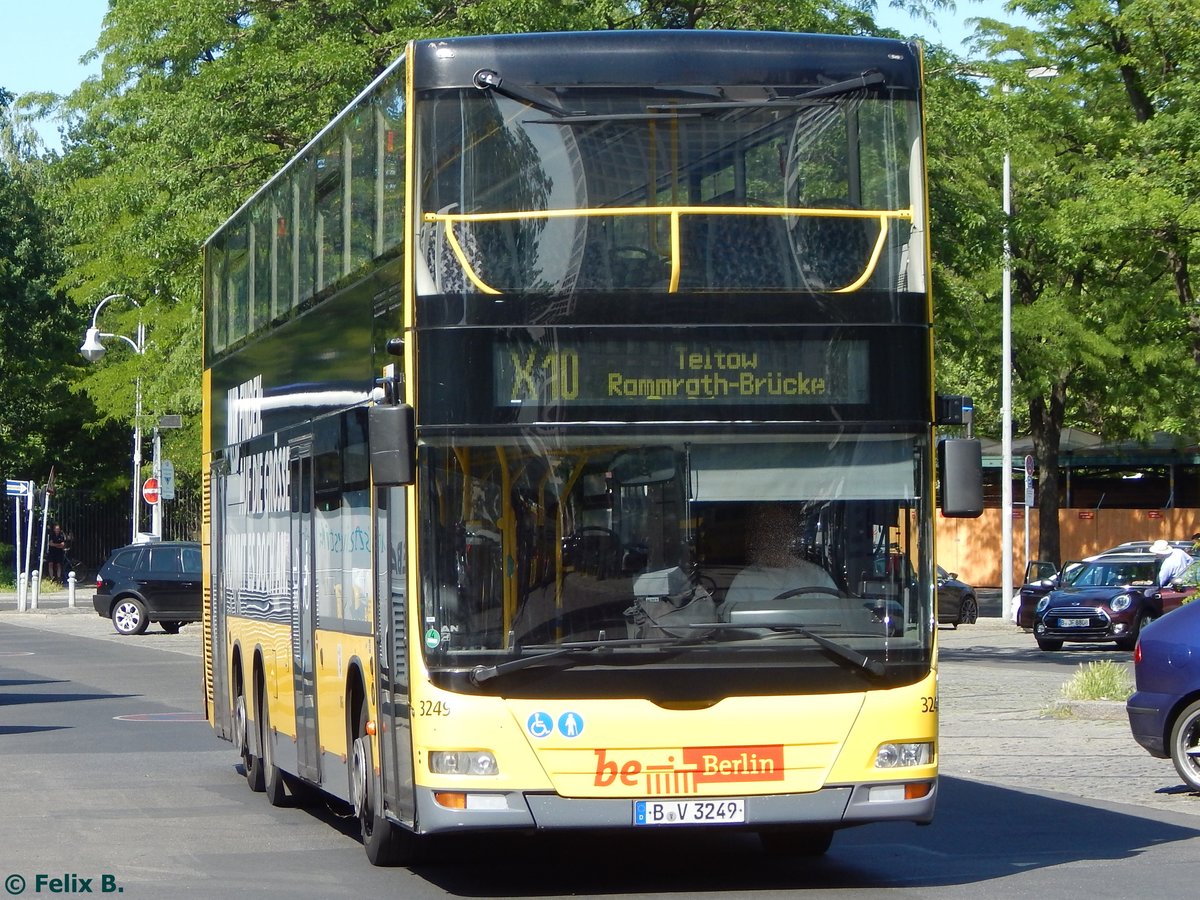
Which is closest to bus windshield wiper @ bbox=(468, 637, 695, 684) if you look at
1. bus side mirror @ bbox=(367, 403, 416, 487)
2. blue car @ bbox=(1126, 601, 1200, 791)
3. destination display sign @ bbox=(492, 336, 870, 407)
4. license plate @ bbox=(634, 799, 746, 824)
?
license plate @ bbox=(634, 799, 746, 824)

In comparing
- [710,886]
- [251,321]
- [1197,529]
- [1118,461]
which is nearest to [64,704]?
[251,321]

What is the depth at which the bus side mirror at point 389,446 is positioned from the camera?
9148mm

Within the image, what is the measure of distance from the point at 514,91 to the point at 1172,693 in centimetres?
627

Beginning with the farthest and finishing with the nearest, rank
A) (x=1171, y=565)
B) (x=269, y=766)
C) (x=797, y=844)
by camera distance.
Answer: (x=1171, y=565) → (x=269, y=766) → (x=797, y=844)

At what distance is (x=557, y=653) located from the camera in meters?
9.27

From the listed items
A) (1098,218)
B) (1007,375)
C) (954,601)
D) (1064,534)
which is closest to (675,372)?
(1098,218)

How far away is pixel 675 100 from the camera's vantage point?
9.67 metres

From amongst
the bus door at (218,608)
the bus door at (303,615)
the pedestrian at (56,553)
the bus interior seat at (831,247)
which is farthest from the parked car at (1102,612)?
the pedestrian at (56,553)

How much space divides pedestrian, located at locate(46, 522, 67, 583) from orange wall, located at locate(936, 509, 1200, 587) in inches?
989

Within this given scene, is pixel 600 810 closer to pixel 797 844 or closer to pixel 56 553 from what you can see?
pixel 797 844

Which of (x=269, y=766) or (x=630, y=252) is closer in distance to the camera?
(x=630, y=252)

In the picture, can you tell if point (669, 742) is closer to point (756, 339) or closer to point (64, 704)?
point (756, 339)

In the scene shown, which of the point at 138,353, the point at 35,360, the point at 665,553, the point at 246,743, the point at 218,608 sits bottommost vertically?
the point at 246,743

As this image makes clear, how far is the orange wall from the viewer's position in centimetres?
5625
